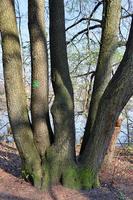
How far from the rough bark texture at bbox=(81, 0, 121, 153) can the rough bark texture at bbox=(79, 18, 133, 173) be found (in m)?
0.61

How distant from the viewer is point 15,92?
555 centimetres

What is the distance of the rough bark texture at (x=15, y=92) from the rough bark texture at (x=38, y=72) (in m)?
0.13

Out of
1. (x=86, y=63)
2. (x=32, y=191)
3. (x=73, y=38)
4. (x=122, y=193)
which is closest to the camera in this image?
(x=32, y=191)

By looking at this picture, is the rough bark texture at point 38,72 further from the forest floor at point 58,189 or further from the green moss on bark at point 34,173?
the forest floor at point 58,189

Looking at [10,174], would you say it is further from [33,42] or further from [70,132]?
[33,42]

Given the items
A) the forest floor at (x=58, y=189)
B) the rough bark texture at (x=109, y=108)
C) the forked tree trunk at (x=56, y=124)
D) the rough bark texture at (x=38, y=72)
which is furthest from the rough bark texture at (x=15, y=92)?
the rough bark texture at (x=109, y=108)

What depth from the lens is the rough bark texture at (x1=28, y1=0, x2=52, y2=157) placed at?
567 centimetres

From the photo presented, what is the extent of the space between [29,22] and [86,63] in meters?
5.14

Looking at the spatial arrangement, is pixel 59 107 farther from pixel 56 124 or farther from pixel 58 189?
pixel 58 189

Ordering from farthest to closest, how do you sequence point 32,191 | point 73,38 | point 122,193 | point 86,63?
point 86,63 → point 73,38 → point 122,193 → point 32,191

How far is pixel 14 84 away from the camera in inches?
218

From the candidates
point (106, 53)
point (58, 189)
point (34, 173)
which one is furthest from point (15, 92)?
point (106, 53)

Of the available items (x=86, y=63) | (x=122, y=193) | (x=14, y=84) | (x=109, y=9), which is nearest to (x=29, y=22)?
(x=14, y=84)

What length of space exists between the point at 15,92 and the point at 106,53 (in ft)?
6.11
